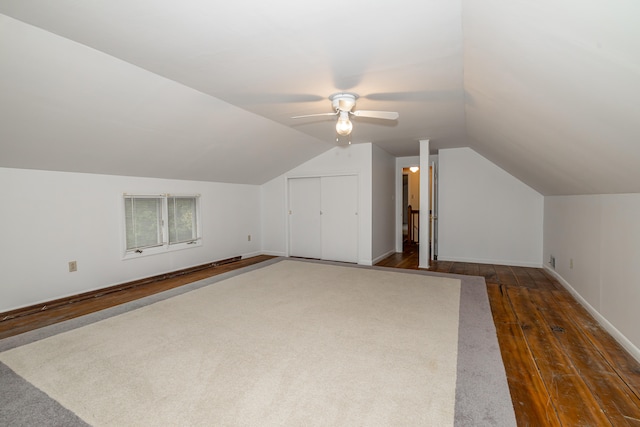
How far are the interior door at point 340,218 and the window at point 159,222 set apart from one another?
7.66 ft

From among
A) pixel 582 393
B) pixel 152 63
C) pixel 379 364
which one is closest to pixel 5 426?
pixel 379 364

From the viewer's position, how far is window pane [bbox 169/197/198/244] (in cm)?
477

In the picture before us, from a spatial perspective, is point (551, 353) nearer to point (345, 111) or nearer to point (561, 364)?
point (561, 364)

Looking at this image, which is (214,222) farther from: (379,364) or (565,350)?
(565,350)

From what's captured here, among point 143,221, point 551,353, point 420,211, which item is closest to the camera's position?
point 551,353

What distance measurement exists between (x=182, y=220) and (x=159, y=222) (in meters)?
0.40

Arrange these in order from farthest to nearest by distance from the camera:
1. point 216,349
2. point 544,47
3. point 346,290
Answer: point 346,290 → point 216,349 → point 544,47

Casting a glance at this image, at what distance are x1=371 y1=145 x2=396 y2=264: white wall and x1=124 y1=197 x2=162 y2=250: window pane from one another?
3.52 meters

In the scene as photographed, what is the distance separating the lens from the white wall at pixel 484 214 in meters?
5.30

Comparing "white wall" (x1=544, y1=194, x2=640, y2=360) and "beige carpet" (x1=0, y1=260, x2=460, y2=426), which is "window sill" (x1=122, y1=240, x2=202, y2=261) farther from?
"white wall" (x1=544, y1=194, x2=640, y2=360)

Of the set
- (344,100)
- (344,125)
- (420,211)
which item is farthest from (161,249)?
(420,211)

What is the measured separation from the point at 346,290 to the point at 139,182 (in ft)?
10.6

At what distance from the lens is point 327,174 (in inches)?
228

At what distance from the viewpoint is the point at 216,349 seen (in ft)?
7.36
